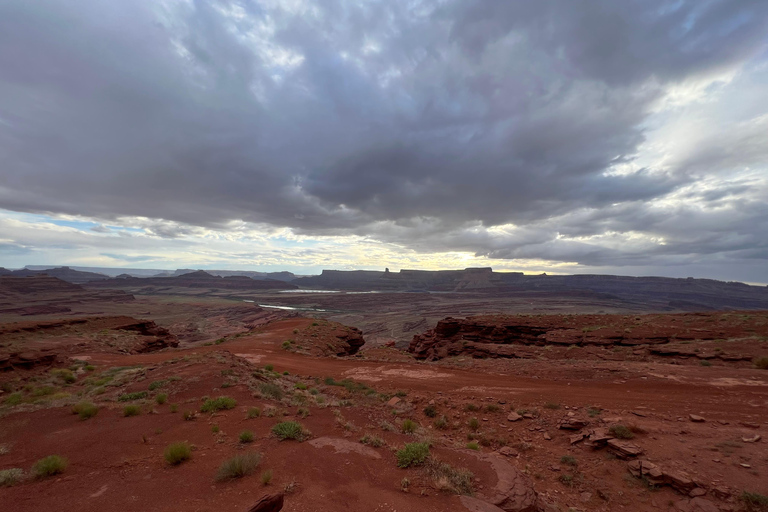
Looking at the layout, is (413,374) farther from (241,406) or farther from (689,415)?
(689,415)

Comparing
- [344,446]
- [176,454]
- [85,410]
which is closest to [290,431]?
[344,446]

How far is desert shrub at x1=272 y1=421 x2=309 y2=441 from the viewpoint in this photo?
822 cm

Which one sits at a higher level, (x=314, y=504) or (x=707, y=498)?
(x=314, y=504)

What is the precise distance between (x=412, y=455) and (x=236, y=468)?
12.6 feet

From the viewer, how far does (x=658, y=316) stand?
27.1 metres

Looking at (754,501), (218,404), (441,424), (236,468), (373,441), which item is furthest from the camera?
(441,424)

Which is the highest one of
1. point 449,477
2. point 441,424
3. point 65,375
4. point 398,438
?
point 449,477

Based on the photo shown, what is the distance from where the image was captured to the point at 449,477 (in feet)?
21.3

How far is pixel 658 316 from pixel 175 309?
129 m

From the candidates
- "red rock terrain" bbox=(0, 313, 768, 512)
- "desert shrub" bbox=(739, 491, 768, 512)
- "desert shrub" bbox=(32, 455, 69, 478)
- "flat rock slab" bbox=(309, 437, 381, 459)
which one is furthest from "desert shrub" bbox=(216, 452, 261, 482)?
"desert shrub" bbox=(739, 491, 768, 512)

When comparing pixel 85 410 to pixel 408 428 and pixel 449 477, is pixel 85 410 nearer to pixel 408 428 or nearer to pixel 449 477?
pixel 408 428

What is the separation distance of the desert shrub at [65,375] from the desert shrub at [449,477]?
61.9ft

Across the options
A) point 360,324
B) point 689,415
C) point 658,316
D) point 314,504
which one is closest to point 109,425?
point 314,504

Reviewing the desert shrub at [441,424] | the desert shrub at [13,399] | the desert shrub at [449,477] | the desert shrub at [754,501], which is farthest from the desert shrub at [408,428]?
the desert shrub at [13,399]
